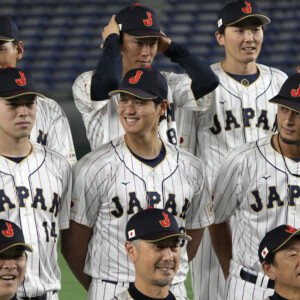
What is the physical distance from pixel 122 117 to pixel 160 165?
34cm

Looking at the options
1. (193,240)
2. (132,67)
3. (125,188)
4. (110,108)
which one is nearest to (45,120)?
(110,108)

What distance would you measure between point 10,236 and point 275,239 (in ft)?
4.29

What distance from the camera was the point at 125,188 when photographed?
4164 mm

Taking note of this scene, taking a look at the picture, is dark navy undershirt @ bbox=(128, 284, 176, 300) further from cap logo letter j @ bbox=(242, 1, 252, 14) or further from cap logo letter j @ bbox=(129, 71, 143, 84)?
cap logo letter j @ bbox=(242, 1, 252, 14)

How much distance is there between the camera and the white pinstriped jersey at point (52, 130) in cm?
466

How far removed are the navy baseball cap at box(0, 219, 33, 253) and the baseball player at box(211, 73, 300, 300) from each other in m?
1.27

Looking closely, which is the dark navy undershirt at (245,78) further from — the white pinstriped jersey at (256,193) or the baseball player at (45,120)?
the baseball player at (45,120)

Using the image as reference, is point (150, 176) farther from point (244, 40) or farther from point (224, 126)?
point (244, 40)

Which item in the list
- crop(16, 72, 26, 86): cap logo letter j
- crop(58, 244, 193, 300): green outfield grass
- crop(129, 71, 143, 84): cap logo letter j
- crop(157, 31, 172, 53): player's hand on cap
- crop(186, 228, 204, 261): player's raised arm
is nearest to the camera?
crop(16, 72, 26, 86): cap logo letter j

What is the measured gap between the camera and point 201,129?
509 centimetres

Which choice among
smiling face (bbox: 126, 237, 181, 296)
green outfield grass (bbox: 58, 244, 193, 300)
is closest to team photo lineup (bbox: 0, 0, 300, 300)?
smiling face (bbox: 126, 237, 181, 296)

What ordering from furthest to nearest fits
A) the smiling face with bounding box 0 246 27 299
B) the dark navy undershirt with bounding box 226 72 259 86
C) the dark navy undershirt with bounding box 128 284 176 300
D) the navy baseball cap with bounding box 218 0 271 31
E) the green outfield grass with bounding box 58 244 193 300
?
the green outfield grass with bounding box 58 244 193 300 < the dark navy undershirt with bounding box 226 72 259 86 < the navy baseball cap with bounding box 218 0 271 31 < the dark navy undershirt with bounding box 128 284 176 300 < the smiling face with bounding box 0 246 27 299

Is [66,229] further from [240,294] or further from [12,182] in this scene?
[240,294]

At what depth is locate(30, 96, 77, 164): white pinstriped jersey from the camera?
183 inches
